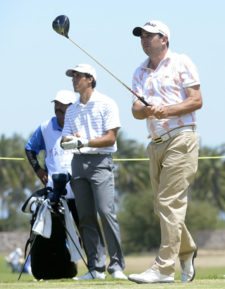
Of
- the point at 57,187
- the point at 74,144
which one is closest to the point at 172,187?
the point at 74,144

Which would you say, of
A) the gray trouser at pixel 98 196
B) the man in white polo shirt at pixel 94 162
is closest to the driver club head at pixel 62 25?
the man in white polo shirt at pixel 94 162

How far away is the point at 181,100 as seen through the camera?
9.36 metres

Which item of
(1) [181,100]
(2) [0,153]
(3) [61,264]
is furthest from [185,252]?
(2) [0,153]

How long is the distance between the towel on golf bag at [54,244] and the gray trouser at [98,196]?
176 mm

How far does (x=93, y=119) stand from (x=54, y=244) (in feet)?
4.20

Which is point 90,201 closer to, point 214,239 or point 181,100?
Answer: point 181,100

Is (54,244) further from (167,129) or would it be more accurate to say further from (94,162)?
(167,129)

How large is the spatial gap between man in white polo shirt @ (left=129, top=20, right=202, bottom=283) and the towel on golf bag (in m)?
1.97

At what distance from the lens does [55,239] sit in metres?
11.4

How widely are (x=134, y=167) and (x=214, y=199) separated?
8.66 meters

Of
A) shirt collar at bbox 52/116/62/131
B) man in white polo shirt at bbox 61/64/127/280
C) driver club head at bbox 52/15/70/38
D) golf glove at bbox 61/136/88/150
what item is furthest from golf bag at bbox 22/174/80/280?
driver club head at bbox 52/15/70/38

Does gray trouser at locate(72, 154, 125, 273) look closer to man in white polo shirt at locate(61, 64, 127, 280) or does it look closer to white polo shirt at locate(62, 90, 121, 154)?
man in white polo shirt at locate(61, 64, 127, 280)

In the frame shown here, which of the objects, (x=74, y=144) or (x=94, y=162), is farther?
(x=94, y=162)

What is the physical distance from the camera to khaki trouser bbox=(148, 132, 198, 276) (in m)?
9.23
